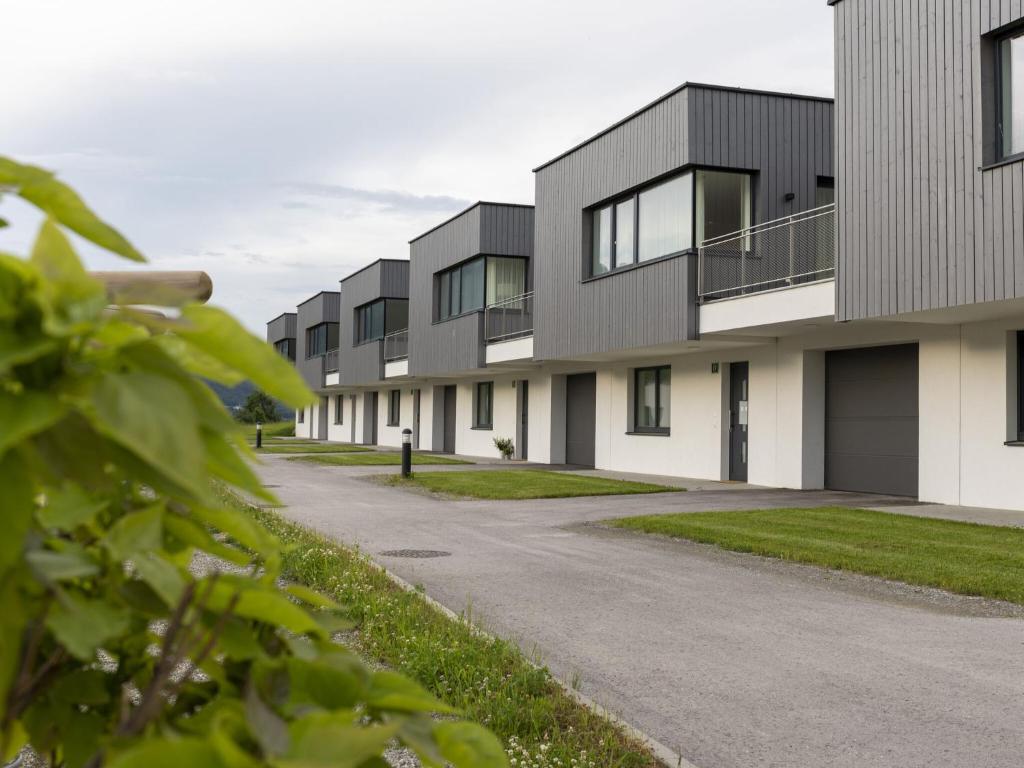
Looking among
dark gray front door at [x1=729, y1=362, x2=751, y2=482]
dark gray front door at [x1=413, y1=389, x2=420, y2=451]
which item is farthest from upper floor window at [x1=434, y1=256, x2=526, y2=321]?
dark gray front door at [x1=729, y1=362, x2=751, y2=482]

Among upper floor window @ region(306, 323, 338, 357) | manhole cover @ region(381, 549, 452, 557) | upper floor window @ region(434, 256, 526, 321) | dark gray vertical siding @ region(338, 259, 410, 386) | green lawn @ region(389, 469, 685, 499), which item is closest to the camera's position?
manhole cover @ region(381, 549, 452, 557)

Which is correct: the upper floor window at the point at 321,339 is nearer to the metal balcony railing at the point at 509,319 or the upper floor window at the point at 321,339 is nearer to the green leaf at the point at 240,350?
the metal balcony railing at the point at 509,319

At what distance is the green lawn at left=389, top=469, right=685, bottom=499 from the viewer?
16.8 metres

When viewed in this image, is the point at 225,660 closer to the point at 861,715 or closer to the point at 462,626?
the point at 861,715

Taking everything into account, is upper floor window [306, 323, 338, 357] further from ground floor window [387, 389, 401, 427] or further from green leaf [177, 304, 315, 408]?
green leaf [177, 304, 315, 408]

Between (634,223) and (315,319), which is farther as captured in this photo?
(315,319)

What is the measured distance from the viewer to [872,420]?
17.4 metres

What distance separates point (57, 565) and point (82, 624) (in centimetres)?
5

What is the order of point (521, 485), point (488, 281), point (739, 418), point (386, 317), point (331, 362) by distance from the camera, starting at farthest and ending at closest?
point (331, 362)
point (386, 317)
point (488, 281)
point (739, 418)
point (521, 485)

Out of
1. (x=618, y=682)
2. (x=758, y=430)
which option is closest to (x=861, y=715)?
(x=618, y=682)

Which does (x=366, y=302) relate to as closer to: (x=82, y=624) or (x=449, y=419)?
(x=449, y=419)

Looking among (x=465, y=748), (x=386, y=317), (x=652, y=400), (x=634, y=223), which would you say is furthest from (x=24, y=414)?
(x=386, y=317)

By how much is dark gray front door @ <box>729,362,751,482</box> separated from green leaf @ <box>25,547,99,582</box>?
65.4ft

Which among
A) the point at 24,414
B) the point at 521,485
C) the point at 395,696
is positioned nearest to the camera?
the point at 24,414
